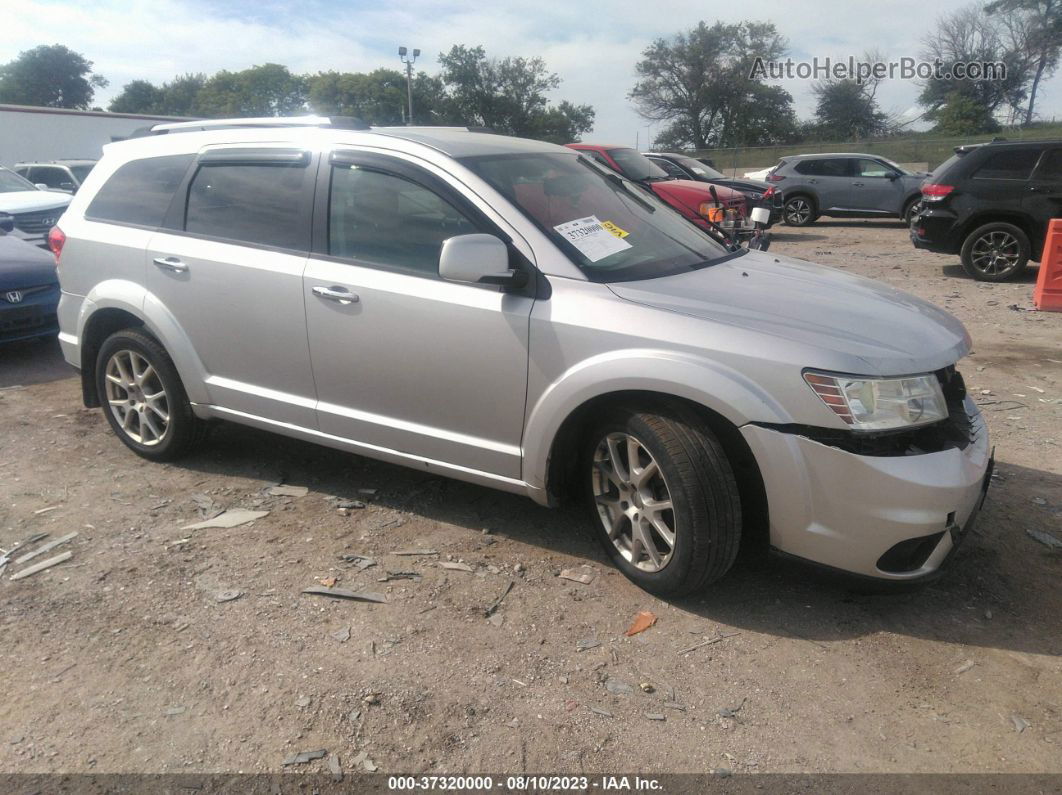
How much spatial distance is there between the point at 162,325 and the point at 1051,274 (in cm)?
855

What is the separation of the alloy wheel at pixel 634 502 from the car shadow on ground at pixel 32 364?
190 inches

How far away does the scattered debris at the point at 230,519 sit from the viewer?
4.06 m

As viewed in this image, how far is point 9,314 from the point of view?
6.95 meters

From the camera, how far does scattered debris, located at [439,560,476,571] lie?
363cm

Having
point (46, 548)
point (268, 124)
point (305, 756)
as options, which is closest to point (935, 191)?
point (268, 124)

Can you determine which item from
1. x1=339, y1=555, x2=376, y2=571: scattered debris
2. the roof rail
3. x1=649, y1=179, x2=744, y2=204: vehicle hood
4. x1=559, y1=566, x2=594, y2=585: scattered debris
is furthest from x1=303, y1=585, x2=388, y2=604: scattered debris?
x1=649, y1=179, x2=744, y2=204: vehicle hood

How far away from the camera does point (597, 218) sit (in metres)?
3.86

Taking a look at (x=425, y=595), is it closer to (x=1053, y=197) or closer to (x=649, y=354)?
(x=649, y=354)

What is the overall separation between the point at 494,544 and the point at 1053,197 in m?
9.67

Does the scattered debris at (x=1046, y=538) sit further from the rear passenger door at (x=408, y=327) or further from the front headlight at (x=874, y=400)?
the rear passenger door at (x=408, y=327)

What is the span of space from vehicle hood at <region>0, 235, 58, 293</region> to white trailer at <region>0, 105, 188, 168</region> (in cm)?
2092

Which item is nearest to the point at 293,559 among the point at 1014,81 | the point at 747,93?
the point at 1014,81

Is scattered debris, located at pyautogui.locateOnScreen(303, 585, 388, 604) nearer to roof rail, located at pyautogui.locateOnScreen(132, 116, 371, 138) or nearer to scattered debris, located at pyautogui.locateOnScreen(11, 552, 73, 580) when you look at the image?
scattered debris, located at pyautogui.locateOnScreen(11, 552, 73, 580)

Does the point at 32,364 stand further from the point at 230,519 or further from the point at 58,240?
the point at 230,519
